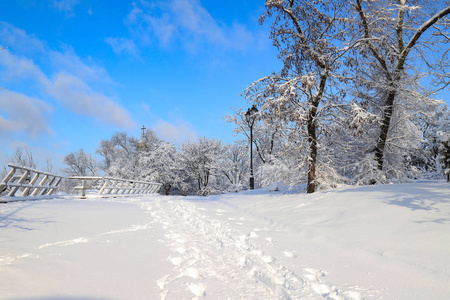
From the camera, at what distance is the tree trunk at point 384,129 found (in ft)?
35.0

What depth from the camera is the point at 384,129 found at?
1084cm

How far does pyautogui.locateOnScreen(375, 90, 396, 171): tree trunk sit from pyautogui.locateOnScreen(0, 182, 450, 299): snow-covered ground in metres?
5.57

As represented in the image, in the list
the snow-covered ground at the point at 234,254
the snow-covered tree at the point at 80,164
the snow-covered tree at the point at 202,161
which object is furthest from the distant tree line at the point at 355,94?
the snow-covered tree at the point at 80,164

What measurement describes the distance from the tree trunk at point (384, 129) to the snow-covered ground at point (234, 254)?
18.3ft

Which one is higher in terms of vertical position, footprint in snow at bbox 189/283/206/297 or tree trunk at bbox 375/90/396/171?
tree trunk at bbox 375/90/396/171

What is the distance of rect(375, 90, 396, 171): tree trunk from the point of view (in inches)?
420

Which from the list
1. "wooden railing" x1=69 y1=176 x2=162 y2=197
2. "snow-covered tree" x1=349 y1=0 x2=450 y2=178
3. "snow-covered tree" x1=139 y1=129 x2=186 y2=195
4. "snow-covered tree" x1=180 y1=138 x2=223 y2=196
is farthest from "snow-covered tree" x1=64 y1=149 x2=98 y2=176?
"snow-covered tree" x1=349 y1=0 x2=450 y2=178

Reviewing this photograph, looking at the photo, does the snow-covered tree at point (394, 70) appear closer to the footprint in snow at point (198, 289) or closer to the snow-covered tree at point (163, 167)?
the footprint in snow at point (198, 289)

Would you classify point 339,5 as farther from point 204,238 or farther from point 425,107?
point 204,238

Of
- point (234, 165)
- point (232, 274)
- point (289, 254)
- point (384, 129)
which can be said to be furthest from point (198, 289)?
point (234, 165)

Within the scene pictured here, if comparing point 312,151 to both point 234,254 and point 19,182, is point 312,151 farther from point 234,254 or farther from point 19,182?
point 19,182

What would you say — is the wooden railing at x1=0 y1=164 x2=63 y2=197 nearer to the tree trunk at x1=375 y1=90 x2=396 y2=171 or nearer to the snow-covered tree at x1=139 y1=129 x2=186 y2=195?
the tree trunk at x1=375 y1=90 x2=396 y2=171

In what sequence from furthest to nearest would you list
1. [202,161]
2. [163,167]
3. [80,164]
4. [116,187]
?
[80,164], [163,167], [202,161], [116,187]

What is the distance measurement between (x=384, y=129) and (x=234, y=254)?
404 inches
